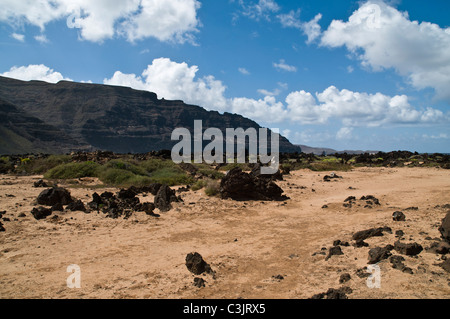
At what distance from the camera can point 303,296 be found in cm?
437

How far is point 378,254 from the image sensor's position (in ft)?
17.2

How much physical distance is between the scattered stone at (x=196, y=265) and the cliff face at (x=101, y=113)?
107901mm

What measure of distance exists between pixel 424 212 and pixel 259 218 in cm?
451

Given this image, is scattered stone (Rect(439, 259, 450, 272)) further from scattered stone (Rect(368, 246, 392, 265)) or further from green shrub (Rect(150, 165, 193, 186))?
green shrub (Rect(150, 165, 193, 186))

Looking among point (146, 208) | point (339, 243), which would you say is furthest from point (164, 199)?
point (339, 243)

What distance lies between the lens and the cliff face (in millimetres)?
116688

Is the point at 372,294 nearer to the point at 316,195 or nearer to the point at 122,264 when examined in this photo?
the point at 122,264

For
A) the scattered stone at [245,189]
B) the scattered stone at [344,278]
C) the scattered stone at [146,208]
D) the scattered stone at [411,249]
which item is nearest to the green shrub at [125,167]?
the scattered stone at [245,189]

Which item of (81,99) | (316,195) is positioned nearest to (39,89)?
(81,99)

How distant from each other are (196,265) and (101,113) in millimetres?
131994

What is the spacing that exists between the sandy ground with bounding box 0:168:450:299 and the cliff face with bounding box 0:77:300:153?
10426 centimetres

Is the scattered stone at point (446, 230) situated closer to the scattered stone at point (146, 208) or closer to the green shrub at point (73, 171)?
the scattered stone at point (146, 208)

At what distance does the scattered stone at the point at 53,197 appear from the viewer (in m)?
9.90

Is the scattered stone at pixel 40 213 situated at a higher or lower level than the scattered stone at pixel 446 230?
lower
